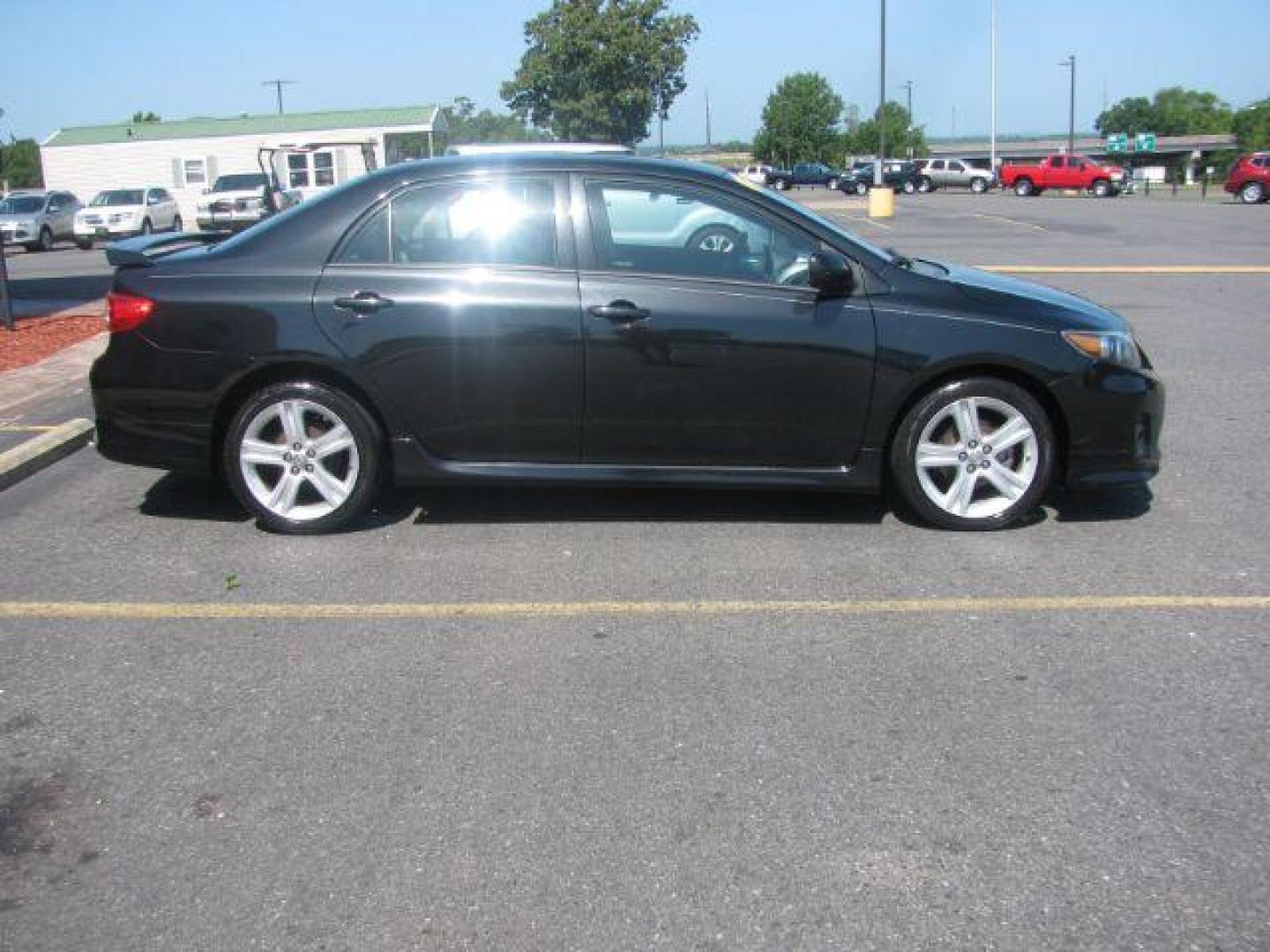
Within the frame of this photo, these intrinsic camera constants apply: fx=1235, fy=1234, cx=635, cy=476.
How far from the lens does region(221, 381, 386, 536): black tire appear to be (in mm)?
5453

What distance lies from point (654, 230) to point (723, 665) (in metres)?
2.21

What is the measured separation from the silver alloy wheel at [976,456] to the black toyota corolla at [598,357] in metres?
0.01

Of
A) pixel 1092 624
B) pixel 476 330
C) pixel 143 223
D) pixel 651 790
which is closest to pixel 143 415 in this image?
pixel 476 330

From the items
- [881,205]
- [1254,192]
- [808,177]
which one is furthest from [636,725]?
[808,177]

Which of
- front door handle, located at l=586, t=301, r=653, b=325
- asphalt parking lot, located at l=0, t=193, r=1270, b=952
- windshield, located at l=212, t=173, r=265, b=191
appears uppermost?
windshield, located at l=212, t=173, r=265, b=191

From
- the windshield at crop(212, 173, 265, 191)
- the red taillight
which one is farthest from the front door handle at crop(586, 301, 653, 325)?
the windshield at crop(212, 173, 265, 191)

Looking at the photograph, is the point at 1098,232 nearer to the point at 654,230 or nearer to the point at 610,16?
the point at 654,230

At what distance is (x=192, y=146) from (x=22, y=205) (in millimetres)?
21181

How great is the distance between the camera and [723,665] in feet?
13.6

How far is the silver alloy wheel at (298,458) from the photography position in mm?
5484

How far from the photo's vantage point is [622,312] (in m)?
5.29

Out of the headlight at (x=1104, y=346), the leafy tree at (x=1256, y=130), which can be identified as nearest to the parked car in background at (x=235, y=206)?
the headlight at (x=1104, y=346)

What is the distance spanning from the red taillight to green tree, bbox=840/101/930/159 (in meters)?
104

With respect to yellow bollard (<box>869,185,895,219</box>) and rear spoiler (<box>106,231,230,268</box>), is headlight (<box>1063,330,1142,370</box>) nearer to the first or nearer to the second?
rear spoiler (<box>106,231,230,268</box>)
